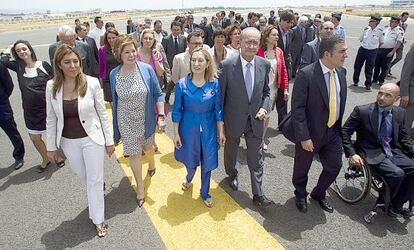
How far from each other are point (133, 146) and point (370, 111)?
110 inches

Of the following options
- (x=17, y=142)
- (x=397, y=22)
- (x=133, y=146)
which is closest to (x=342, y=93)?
(x=133, y=146)

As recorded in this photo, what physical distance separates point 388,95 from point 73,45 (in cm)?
516

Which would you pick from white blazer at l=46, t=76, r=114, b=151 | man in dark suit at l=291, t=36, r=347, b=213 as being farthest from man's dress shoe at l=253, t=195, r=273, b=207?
white blazer at l=46, t=76, r=114, b=151

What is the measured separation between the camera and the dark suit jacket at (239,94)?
3416 millimetres

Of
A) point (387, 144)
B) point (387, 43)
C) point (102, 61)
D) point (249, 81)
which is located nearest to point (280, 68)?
point (249, 81)

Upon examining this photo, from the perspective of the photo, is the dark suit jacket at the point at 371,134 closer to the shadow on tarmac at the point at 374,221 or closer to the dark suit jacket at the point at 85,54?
the shadow on tarmac at the point at 374,221

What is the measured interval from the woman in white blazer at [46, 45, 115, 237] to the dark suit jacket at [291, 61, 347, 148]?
202cm

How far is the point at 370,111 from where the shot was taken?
3498mm

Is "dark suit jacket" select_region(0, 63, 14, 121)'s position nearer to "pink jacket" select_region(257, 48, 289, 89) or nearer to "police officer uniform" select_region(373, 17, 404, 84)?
"pink jacket" select_region(257, 48, 289, 89)

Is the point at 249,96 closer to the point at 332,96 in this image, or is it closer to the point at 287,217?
the point at 332,96

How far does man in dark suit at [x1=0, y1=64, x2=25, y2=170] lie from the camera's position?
14.7ft

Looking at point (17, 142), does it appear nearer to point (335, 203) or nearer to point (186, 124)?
point (186, 124)

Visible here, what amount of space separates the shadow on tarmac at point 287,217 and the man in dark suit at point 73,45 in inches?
156

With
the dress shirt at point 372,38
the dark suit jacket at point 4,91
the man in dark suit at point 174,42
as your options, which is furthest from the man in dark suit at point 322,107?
the dress shirt at point 372,38
